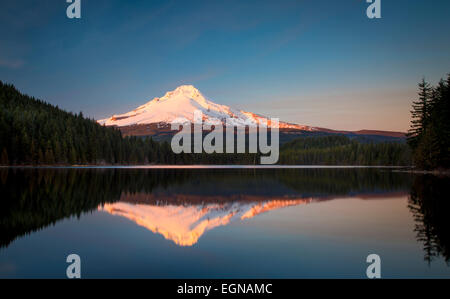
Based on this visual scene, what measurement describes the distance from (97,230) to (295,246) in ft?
30.9

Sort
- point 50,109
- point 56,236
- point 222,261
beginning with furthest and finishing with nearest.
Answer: point 50,109
point 56,236
point 222,261

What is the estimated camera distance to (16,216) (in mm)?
18641

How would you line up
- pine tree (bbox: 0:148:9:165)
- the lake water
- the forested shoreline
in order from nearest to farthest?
the lake water < pine tree (bbox: 0:148:9:165) < the forested shoreline

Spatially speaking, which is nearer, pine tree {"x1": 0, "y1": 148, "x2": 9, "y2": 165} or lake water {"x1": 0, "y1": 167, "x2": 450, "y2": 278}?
lake water {"x1": 0, "y1": 167, "x2": 450, "y2": 278}

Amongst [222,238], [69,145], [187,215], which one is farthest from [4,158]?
[222,238]

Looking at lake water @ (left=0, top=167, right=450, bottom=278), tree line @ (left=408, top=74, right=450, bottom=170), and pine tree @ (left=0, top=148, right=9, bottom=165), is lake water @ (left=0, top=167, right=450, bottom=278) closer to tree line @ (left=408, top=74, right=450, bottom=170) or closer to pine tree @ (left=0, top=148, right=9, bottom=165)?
tree line @ (left=408, top=74, right=450, bottom=170)

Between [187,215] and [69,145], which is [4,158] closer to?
[69,145]

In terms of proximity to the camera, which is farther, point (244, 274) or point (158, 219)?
point (158, 219)

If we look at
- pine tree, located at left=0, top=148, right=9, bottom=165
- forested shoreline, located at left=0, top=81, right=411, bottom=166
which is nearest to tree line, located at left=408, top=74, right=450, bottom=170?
forested shoreline, located at left=0, top=81, right=411, bottom=166

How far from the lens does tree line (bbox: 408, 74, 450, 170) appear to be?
201 feet

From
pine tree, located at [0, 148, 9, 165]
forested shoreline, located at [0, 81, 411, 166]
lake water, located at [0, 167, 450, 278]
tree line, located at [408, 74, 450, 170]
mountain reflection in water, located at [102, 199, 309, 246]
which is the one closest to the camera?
lake water, located at [0, 167, 450, 278]

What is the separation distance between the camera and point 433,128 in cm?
6366

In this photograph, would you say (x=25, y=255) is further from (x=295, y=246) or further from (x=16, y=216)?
(x=295, y=246)
